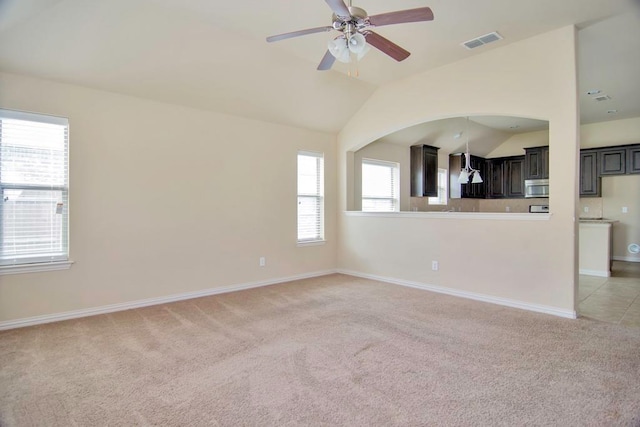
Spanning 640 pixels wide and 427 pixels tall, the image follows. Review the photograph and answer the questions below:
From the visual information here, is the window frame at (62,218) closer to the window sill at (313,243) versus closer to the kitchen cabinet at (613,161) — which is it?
the window sill at (313,243)

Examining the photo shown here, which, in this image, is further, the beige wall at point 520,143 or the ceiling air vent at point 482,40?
the beige wall at point 520,143

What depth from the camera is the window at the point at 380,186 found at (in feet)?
21.6

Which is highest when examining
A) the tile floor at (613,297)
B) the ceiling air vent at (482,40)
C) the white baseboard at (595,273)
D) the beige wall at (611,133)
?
the ceiling air vent at (482,40)

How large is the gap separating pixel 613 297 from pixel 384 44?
4418 millimetres

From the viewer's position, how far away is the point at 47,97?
3436mm

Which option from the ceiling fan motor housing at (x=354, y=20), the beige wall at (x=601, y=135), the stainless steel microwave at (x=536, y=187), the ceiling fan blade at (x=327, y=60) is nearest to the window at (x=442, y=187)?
the stainless steel microwave at (x=536, y=187)

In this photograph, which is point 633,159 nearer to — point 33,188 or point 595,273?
point 595,273

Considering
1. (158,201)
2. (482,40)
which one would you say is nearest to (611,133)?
(482,40)

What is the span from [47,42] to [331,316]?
3784mm

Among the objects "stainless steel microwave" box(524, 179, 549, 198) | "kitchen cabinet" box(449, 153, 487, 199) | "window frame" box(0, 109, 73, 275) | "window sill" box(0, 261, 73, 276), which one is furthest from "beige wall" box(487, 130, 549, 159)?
"window sill" box(0, 261, 73, 276)

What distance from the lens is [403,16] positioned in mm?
2246

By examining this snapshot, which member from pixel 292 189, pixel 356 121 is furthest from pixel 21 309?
pixel 356 121

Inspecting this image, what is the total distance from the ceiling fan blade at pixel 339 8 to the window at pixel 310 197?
3404mm

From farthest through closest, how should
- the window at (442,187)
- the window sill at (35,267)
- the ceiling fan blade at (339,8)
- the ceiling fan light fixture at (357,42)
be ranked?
the window at (442,187) → the window sill at (35,267) → the ceiling fan light fixture at (357,42) → the ceiling fan blade at (339,8)
